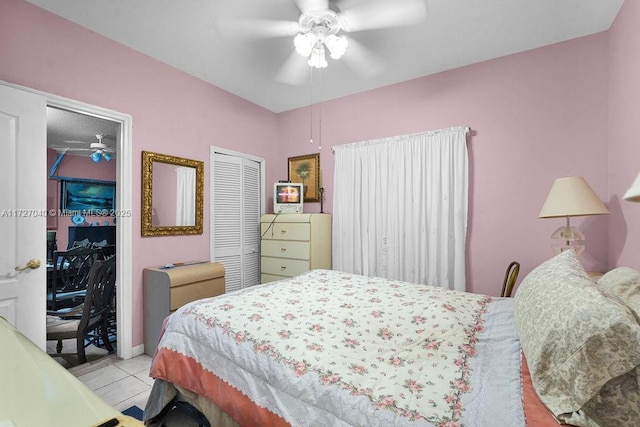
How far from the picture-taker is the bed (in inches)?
Result: 31.9

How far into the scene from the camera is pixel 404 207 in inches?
128

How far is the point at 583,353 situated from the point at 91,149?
647 cm

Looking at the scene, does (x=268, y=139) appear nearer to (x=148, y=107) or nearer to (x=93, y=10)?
(x=148, y=107)

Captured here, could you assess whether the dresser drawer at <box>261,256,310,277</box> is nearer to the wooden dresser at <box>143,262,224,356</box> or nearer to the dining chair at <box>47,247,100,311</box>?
the wooden dresser at <box>143,262,224,356</box>

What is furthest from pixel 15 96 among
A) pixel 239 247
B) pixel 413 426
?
pixel 413 426

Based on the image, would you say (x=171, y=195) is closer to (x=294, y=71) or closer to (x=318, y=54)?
(x=294, y=71)

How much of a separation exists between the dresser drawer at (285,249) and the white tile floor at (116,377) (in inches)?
64.9

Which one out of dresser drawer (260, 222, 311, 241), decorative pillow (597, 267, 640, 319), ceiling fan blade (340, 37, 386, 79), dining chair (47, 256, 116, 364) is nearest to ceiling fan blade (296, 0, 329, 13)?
ceiling fan blade (340, 37, 386, 79)

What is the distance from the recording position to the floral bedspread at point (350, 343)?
3.20 feet

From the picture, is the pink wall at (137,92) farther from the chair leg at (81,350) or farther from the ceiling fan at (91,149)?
the ceiling fan at (91,149)

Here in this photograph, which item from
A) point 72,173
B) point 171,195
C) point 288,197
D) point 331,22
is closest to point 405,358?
point 331,22

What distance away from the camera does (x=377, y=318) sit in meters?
1.58

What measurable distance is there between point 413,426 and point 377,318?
2.42 ft

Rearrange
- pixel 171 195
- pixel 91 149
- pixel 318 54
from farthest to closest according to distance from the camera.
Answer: pixel 91 149, pixel 171 195, pixel 318 54
